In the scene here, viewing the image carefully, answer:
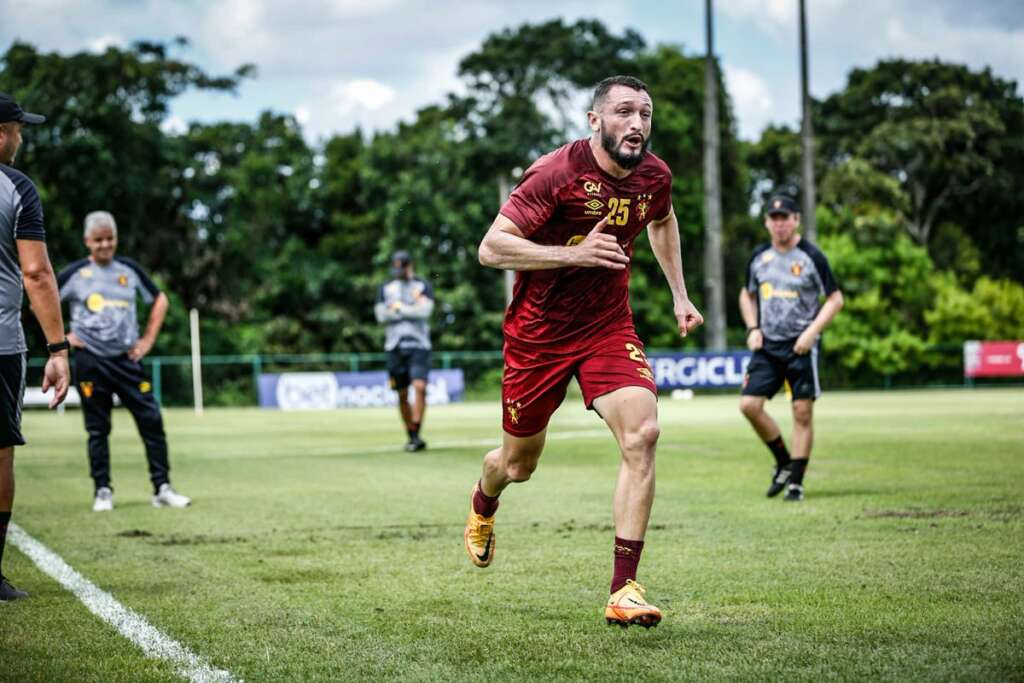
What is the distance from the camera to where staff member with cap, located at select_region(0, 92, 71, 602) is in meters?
6.07

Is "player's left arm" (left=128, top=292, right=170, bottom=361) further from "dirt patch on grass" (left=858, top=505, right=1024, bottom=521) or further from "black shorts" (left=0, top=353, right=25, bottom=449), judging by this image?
"dirt patch on grass" (left=858, top=505, right=1024, bottom=521)

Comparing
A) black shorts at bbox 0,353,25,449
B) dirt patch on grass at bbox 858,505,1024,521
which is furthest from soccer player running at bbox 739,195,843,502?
black shorts at bbox 0,353,25,449

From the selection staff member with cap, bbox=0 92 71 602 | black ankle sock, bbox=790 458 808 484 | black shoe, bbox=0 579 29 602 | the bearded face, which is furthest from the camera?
black ankle sock, bbox=790 458 808 484

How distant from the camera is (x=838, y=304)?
34.6 ft

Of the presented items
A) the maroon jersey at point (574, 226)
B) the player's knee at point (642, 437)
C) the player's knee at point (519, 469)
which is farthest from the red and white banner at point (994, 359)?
the player's knee at point (642, 437)

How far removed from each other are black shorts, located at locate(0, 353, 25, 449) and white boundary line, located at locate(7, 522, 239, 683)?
853 mm

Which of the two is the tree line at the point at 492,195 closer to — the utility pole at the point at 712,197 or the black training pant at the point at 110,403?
the utility pole at the point at 712,197

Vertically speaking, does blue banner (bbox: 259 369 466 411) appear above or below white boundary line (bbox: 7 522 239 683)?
below

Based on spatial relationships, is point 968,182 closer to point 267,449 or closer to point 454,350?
point 454,350

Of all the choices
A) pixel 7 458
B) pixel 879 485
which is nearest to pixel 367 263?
pixel 879 485

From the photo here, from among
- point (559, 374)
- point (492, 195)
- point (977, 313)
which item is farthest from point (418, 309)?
point (977, 313)

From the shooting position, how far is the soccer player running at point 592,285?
17.7 ft

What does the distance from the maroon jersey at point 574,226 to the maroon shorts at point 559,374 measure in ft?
0.20

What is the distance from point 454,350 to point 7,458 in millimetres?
47110
